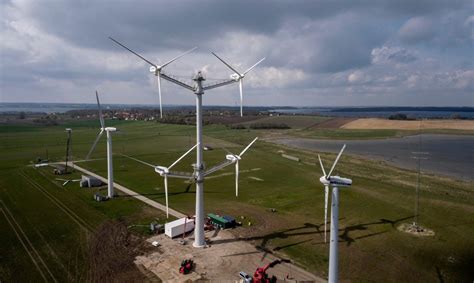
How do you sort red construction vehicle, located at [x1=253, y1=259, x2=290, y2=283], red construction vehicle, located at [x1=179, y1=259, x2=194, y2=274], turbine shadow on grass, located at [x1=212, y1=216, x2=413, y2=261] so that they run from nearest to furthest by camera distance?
red construction vehicle, located at [x1=253, y1=259, x2=290, y2=283]
red construction vehicle, located at [x1=179, y1=259, x2=194, y2=274]
turbine shadow on grass, located at [x1=212, y1=216, x2=413, y2=261]

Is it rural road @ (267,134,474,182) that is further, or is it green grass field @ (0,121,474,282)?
rural road @ (267,134,474,182)

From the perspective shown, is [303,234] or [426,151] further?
[426,151]

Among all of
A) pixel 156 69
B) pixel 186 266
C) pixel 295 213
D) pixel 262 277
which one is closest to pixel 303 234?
pixel 295 213

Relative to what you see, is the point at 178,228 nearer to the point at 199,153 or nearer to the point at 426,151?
the point at 199,153

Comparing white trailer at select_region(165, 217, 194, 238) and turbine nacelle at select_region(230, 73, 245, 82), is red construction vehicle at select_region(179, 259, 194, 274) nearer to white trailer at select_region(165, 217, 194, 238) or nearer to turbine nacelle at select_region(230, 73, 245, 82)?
white trailer at select_region(165, 217, 194, 238)

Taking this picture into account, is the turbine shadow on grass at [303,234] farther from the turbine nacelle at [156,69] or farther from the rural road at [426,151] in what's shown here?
the rural road at [426,151]

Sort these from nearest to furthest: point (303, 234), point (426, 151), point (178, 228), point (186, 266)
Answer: point (186, 266), point (178, 228), point (303, 234), point (426, 151)

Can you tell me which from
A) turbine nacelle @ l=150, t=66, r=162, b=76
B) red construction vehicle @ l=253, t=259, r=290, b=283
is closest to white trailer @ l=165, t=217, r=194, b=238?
red construction vehicle @ l=253, t=259, r=290, b=283

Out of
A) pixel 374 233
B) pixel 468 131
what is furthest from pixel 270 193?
pixel 468 131
